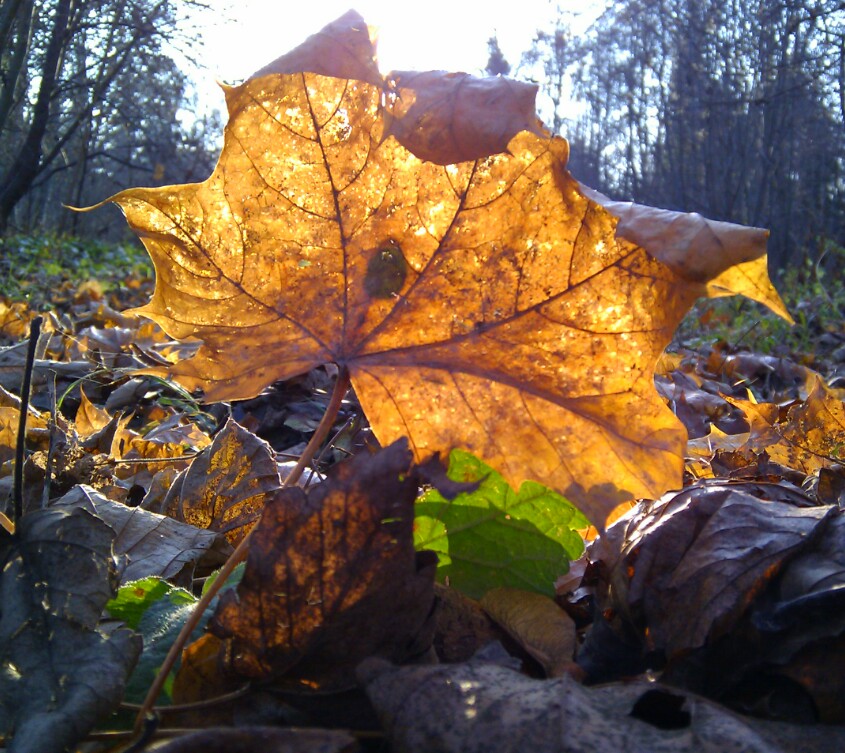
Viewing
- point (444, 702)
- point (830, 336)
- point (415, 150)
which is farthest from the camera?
point (830, 336)

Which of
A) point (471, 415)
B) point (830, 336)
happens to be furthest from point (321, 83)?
point (830, 336)

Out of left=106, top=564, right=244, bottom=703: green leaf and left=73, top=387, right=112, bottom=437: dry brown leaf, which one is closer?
left=106, top=564, right=244, bottom=703: green leaf

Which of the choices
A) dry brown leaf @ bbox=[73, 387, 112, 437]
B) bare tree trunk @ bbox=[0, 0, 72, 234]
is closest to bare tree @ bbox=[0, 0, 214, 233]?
bare tree trunk @ bbox=[0, 0, 72, 234]

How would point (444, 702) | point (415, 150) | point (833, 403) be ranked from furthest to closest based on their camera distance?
point (833, 403) < point (415, 150) < point (444, 702)

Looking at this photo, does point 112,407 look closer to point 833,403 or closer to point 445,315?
point 445,315

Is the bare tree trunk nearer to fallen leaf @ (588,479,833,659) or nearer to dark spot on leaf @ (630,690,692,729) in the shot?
fallen leaf @ (588,479,833,659)

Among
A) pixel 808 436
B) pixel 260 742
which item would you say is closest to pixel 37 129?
pixel 808 436
